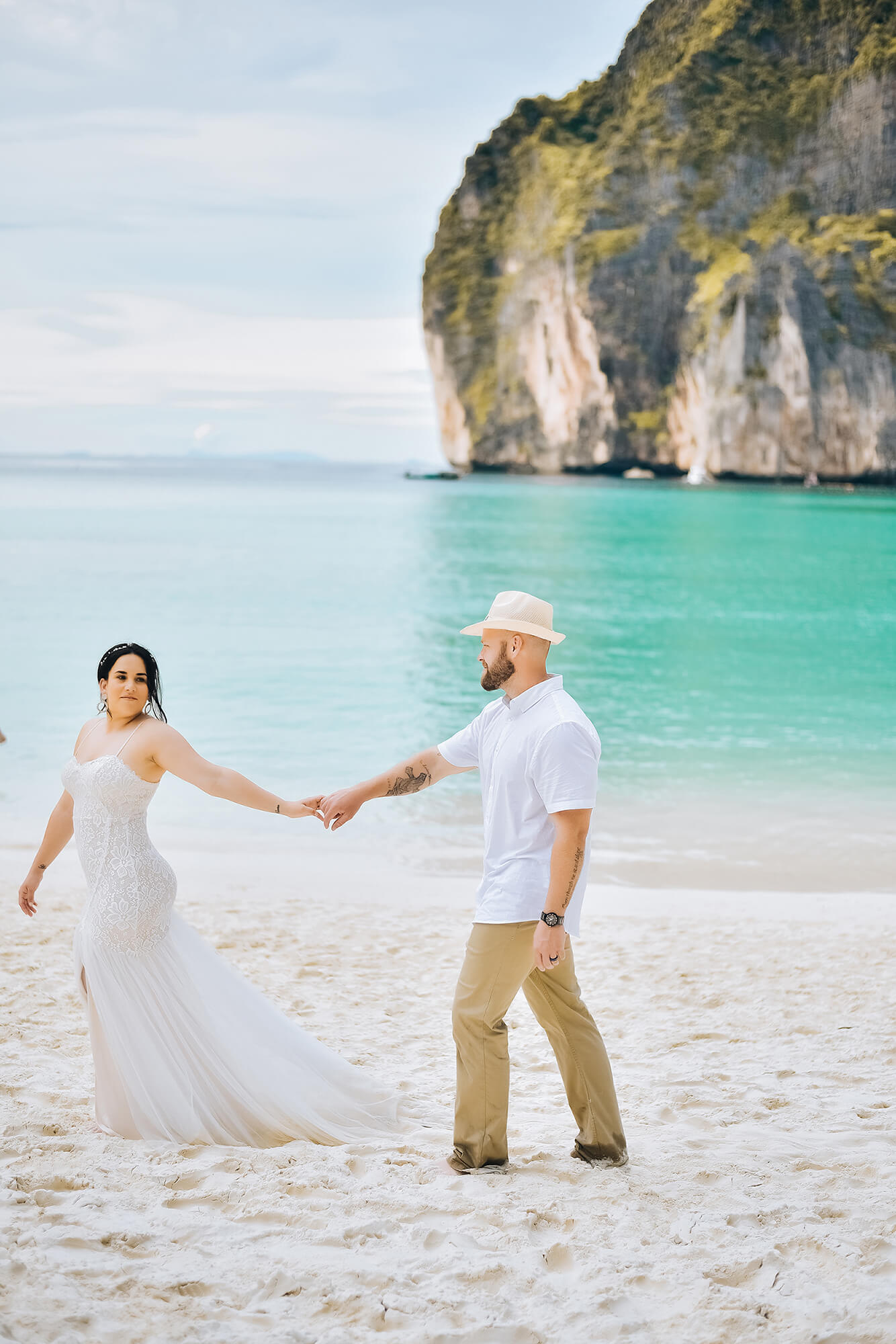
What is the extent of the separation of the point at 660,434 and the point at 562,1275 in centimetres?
9878

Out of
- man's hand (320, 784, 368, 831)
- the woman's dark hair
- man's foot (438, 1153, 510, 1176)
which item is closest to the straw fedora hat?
man's hand (320, 784, 368, 831)

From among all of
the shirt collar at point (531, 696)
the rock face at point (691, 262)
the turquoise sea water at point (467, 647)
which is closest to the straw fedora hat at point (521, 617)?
the shirt collar at point (531, 696)

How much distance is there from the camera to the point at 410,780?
3793 mm

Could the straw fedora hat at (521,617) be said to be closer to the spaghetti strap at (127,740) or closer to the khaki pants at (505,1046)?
the khaki pants at (505,1046)

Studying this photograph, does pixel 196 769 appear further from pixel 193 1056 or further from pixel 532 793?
pixel 532 793

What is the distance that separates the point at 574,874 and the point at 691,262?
102 meters

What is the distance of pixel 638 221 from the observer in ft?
336

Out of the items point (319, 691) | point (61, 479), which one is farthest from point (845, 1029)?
point (61, 479)

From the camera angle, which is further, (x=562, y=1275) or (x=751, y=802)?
(x=751, y=802)

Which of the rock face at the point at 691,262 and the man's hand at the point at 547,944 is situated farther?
the rock face at the point at 691,262

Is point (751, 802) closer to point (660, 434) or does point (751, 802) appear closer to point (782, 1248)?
point (782, 1248)

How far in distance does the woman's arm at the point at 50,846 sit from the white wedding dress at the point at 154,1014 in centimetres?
19

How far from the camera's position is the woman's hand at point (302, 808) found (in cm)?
380

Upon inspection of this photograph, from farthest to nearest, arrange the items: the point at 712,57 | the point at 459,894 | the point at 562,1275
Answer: the point at 712,57 → the point at 459,894 → the point at 562,1275
